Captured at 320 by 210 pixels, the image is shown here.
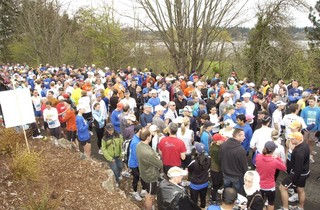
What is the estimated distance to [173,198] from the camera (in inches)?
182

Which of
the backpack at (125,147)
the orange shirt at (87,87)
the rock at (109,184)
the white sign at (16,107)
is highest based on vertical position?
the white sign at (16,107)

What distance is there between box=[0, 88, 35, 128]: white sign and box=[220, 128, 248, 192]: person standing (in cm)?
418

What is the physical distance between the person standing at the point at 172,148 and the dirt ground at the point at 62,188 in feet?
3.93

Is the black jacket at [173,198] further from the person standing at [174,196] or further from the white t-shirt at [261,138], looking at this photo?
the white t-shirt at [261,138]

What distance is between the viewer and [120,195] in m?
6.42

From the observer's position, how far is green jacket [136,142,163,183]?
5977mm

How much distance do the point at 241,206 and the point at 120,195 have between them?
2979mm

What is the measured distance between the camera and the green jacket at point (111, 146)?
7.16 m

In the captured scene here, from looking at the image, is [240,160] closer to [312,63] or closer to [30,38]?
[312,63]

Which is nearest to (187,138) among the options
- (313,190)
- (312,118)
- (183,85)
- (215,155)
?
(215,155)

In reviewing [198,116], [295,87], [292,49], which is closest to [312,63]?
[292,49]

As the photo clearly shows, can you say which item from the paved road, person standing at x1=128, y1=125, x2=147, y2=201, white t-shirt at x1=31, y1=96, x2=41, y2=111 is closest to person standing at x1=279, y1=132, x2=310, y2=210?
the paved road

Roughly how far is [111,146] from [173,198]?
2.92 meters

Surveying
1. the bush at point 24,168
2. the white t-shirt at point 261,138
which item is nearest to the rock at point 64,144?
the bush at point 24,168
